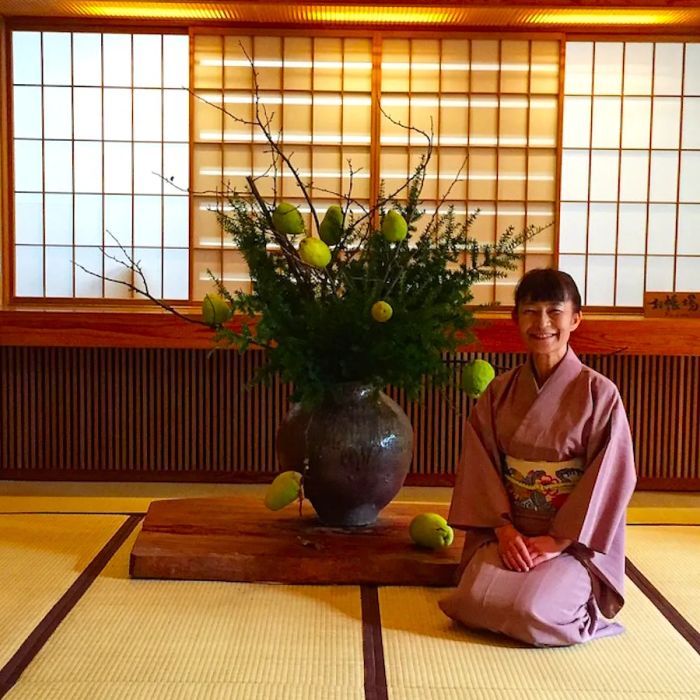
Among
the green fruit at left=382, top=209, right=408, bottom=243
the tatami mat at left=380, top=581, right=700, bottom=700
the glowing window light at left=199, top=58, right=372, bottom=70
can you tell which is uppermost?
the glowing window light at left=199, top=58, right=372, bottom=70

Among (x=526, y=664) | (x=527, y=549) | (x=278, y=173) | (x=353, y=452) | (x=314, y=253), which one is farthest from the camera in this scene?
(x=278, y=173)

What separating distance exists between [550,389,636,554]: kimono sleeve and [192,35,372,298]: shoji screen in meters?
3.01

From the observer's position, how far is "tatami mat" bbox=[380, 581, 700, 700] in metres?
1.72

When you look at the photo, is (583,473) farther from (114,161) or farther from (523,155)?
(114,161)

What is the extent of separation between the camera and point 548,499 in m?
2.17

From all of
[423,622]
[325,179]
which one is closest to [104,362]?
[325,179]

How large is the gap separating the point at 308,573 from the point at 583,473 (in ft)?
2.27

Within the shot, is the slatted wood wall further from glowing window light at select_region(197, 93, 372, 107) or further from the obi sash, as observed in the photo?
the obi sash

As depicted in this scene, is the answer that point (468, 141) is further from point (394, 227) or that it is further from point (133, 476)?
point (394, 227)

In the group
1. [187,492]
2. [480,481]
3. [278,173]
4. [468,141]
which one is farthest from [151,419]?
[480,481]

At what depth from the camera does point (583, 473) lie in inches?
84.0

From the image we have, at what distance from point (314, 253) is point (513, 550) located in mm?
825

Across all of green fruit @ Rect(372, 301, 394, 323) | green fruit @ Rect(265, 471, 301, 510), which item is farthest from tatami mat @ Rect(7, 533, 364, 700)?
green fruit @ Rect(372, 301, 394, 323)

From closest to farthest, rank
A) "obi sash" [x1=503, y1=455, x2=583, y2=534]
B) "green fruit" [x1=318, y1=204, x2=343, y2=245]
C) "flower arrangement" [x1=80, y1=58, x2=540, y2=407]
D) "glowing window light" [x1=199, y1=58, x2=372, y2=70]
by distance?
"obi sash" [x1=503, y1=455, x2=583, y2=534]
"flower arrangement" [x1=80, y1=58, x2=540, y2=407]
"green fruit" [x1=318, y1=204, x2=343, y2=245]
"glowing window light" [x1=199, y1=58, x2=372, y2=70]
